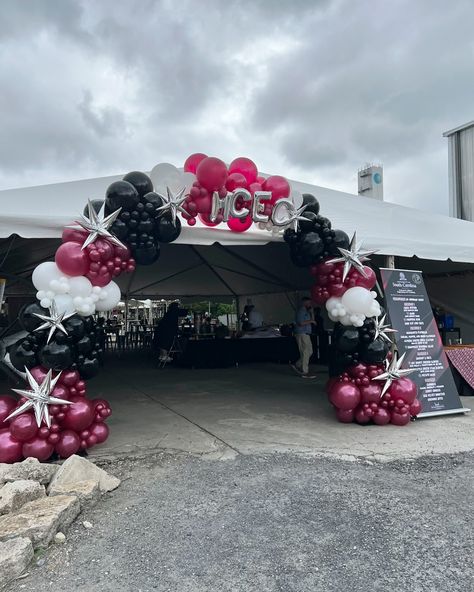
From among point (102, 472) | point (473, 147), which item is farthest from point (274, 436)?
point (473, 147)

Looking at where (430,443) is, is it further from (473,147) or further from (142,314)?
(142,314)

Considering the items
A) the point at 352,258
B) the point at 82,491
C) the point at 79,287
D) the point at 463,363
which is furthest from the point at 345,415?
the point at 79,287

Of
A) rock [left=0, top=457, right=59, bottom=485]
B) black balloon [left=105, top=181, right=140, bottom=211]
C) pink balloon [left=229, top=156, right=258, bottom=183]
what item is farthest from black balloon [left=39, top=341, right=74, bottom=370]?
pink balloon [left=229, top=156, right=258, bottom=183]

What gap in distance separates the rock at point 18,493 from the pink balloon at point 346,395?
127 inches

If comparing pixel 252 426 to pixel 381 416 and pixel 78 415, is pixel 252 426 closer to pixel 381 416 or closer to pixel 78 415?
pixel 381 416

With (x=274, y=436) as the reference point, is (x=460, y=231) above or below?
above

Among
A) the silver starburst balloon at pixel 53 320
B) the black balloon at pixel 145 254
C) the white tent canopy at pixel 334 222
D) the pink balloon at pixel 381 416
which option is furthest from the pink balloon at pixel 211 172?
the pink balloon at pixel 381 416

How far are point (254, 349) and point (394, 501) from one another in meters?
8.40

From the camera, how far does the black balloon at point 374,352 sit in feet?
17.2

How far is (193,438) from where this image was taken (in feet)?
16.1

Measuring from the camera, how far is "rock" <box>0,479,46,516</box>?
9.78 feet

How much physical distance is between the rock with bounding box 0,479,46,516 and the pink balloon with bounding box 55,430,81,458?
775mm

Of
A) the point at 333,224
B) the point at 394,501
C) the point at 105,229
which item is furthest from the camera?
the point at 333,224

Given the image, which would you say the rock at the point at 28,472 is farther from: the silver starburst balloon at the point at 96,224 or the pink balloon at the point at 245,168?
the pink balloon at the point at 245,168
